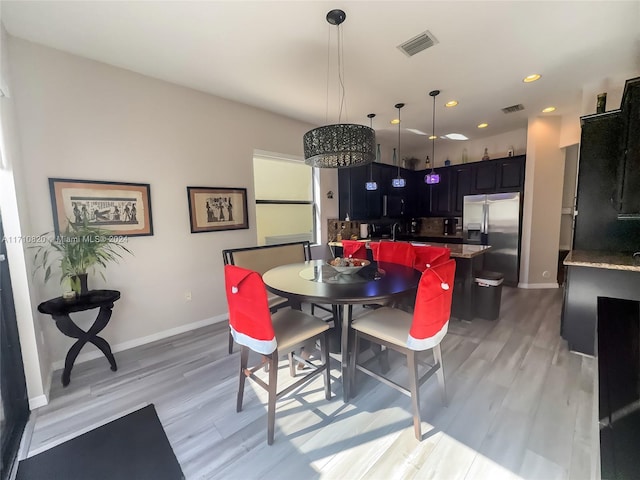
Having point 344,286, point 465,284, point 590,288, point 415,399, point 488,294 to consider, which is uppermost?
point 344,286

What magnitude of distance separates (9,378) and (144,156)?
6.53ft

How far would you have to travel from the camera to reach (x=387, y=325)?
1.78 meters

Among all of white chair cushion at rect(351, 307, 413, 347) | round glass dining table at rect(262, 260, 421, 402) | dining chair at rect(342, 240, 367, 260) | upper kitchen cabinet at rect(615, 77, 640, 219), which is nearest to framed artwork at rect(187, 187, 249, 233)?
round glass dining table at rect(262, 260, 421, 402)


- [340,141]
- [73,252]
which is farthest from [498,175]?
[73,252]

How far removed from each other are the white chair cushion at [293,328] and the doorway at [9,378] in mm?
1518

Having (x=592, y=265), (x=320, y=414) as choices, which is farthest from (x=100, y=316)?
(x=592, y=265)

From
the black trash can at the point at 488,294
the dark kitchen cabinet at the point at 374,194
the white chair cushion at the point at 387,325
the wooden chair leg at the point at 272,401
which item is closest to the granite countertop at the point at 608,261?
the black trash can at the point at 488,294

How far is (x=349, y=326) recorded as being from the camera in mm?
1854

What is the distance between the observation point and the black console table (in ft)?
6.34

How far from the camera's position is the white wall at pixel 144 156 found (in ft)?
6.96

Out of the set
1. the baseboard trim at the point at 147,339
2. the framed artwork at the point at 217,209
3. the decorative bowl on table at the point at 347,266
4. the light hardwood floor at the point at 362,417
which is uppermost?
the framed artwork at the point at 217,209

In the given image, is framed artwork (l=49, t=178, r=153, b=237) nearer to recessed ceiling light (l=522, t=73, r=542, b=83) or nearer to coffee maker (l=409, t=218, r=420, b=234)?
recessed ceiling light (l=522, t=73, r=542, b=83)

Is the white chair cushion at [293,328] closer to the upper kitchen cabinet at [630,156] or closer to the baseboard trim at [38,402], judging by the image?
the baseboard trim at [38,402]

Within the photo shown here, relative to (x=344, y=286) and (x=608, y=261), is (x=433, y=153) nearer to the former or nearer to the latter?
(x=608, y=261)
